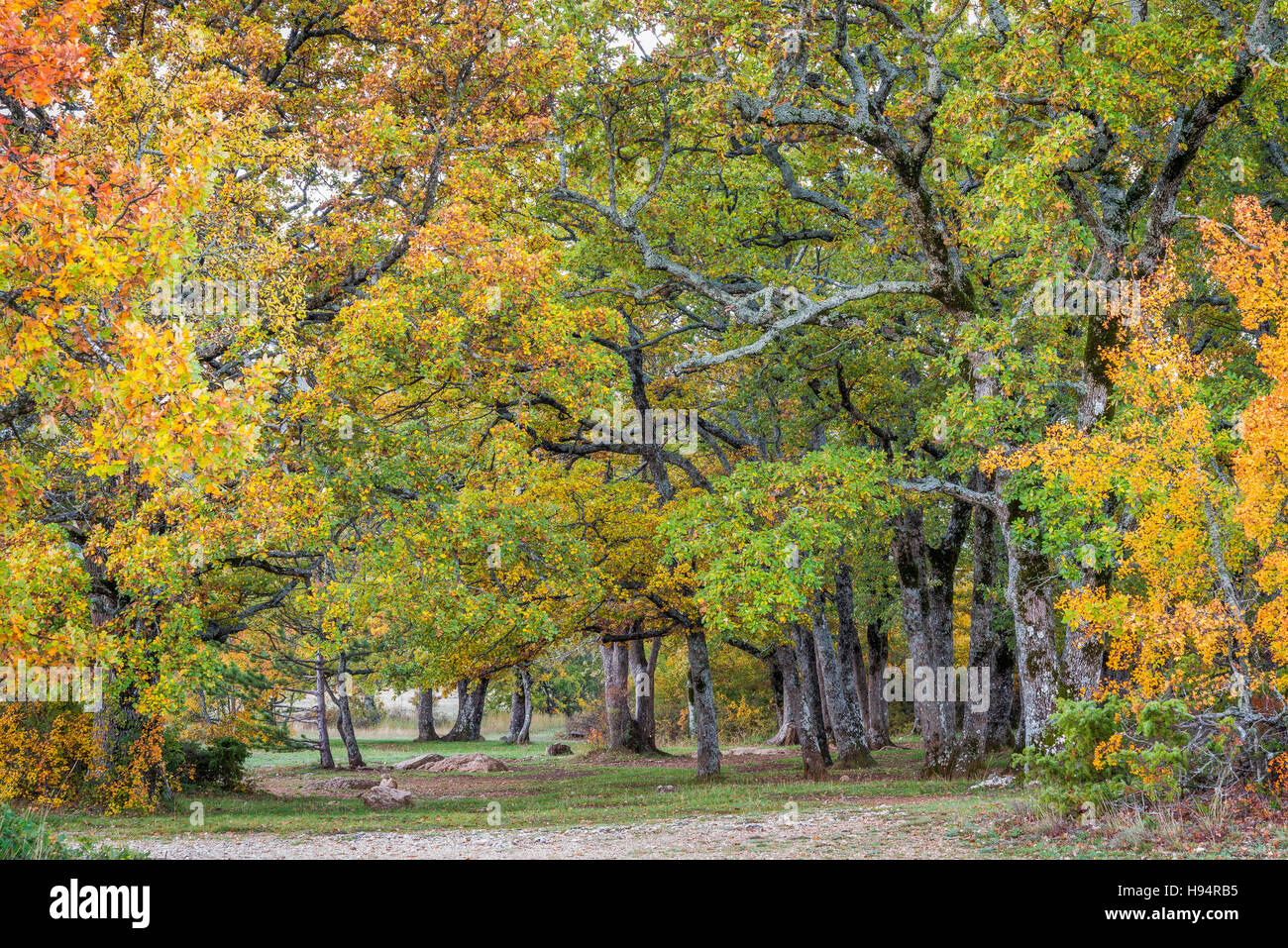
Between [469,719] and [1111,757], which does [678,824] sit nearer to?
[1111,757]

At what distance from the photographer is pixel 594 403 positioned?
16.3 metres

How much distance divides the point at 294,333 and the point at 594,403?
189 inches

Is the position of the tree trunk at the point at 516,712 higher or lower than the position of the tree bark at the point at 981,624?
lower

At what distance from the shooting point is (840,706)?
80.1ft

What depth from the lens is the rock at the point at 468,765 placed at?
96.1ft

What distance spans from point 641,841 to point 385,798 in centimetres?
815

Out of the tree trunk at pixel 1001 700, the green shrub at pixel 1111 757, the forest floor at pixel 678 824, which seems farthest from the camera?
the tree trunk at pixel 1001 700

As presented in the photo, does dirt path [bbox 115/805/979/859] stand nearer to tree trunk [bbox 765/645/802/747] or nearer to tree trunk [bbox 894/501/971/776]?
tree trunk [bbox 894/501/971/776]

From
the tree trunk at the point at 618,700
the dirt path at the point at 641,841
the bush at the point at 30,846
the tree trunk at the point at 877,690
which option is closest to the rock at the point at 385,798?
the dirt path at the point at 641,841

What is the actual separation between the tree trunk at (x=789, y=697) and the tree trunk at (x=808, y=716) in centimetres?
47

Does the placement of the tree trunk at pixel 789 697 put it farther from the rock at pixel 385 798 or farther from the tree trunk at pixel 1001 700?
the rock at pixel 385 798

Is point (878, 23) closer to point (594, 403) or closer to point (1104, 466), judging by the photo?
point (594, 403)

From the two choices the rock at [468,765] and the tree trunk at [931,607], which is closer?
the tree trunk at [931,607]

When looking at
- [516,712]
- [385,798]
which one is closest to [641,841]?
[385,798]
